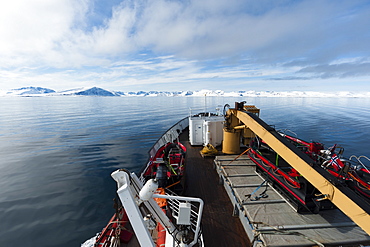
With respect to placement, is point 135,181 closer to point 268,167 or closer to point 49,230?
point 268,167

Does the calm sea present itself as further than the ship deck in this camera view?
Yes

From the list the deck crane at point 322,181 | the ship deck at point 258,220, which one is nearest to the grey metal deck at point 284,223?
the ship deck at point 258,220

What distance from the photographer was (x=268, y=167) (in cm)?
678

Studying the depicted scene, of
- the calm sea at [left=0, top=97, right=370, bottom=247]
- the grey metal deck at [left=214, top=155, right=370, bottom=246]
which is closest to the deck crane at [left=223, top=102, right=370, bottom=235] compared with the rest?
the grey metal deck at [left=214, top=155, right=370, bottom=246]

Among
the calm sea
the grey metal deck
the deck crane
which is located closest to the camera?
the deck crane

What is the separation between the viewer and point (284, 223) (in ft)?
15.5

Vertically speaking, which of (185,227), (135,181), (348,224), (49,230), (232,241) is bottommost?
(49,230)

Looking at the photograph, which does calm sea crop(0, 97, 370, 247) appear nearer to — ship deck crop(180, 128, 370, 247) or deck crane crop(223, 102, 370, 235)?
ship deck crop(180, 128, 370, 247)

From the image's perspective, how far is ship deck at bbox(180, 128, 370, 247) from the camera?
4250mm

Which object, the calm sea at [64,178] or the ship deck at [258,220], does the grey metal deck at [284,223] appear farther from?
the calm sea at [64,178]

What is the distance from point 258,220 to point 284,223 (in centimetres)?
69

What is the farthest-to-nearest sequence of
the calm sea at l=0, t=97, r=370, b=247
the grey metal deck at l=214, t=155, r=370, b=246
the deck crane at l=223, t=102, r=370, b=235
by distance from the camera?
the calm sea at l=0, t=97, r=370, b=247 < the grey metal deck at l=214, t=155, r=370, b=246 < the deck crane at l=223, t=102, r=370, b=235

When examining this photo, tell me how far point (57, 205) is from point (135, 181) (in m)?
9.46

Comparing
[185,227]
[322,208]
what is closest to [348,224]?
[322,208]
